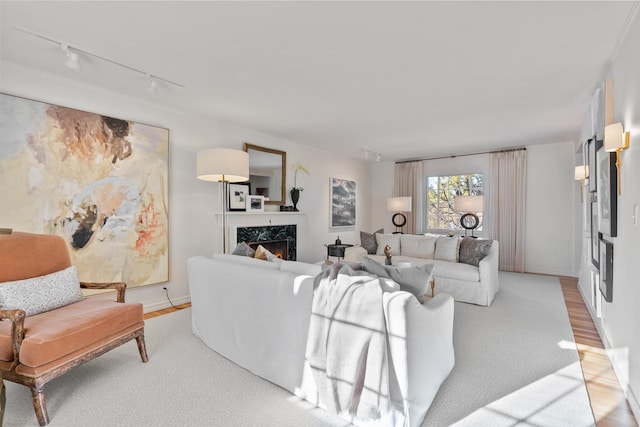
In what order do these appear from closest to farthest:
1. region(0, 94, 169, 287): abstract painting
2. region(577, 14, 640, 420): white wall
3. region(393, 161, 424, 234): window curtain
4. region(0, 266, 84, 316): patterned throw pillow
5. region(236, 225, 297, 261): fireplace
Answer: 1. region(577, 14, 640, 420): white wall
2. region(0, 266, 84, 316): patterned throw pillow
3. region(0, 94, 169, 287): abstract painting
4. region(236, 225, 297, 261): fireplace
5. region(393, 161, 424, 234): window curtain

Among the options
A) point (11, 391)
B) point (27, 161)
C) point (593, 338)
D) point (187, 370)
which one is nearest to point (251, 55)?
point (27, 161)

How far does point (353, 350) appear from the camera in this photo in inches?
70.7

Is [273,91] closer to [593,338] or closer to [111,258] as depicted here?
[111,258]

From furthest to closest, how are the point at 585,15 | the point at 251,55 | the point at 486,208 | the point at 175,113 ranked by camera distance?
the point at 486,208
the point at 175,113
the point at 251,55
the point at 585,15

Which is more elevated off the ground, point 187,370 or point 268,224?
point 268,224

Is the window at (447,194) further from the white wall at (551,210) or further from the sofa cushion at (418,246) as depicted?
the sofa cushion at (418,246)

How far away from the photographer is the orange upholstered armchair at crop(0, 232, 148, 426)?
1853 mm

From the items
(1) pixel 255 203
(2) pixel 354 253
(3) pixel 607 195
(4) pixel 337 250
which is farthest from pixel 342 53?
(4) pixel 337 250

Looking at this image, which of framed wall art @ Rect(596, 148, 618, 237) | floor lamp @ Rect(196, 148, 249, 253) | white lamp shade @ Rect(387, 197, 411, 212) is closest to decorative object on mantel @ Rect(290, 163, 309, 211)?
floor lamp @ Rect(196, 148, 249, 253)

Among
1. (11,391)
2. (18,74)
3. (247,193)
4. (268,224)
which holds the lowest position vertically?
(11,391)

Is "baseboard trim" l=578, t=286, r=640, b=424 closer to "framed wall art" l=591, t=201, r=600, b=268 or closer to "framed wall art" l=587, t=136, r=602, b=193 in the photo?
"framed wall art" l=591, t=201, r=600, b=268

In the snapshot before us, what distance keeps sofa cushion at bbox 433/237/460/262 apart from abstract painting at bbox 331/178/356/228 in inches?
96.3

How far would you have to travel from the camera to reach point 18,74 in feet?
9.37

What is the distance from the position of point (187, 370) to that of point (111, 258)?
1.71 metres
